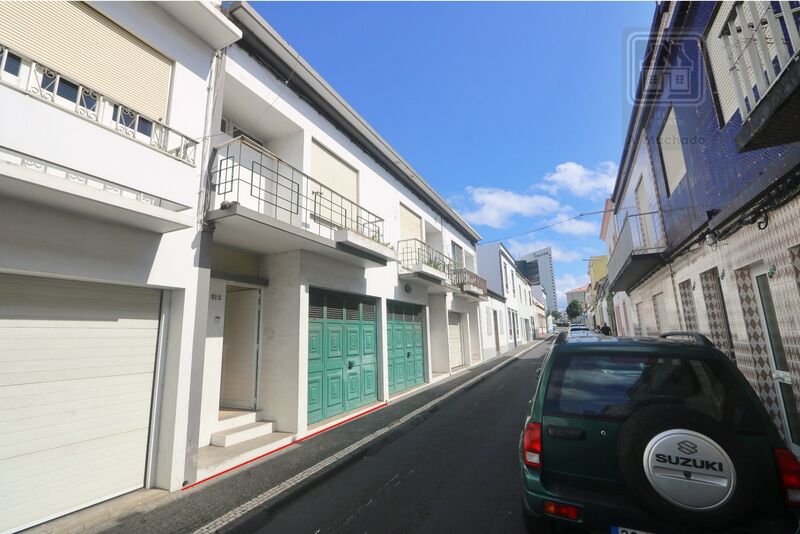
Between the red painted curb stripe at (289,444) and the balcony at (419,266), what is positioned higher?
the balcony at (419,266)

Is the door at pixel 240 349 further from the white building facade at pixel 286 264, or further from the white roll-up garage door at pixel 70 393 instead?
the white roll-up garage door at pixel 70 393

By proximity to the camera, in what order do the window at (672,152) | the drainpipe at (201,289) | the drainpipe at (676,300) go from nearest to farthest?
1. the drainpipe at (201,289)
2. the window at (672,152)
3. the drainpipe at (676,300)

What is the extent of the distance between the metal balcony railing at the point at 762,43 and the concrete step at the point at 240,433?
297 inches

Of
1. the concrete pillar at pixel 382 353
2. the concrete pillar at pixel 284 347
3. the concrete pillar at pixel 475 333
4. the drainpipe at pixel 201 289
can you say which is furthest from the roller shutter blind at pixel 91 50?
the concrete pillar at pixel 475 333

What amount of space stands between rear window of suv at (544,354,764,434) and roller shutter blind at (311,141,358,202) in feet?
20.9

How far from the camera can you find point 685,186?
287 inches

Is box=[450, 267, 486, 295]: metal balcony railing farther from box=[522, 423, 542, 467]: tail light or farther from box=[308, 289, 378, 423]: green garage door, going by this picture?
box=[522, 423, 542, 467]: tail light

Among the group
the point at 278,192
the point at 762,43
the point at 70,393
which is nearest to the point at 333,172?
the point at 278,192

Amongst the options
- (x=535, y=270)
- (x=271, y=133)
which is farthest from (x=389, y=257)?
(x=535, y=270)

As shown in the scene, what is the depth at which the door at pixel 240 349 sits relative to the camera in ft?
21.8

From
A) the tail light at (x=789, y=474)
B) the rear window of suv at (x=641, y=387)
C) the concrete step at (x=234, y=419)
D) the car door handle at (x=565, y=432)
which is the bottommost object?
the concrete step at (x=234, y=419)

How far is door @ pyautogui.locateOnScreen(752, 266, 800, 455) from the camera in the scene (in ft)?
14.8

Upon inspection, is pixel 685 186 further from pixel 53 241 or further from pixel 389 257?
pixel 53 241

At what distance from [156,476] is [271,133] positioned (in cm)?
621
